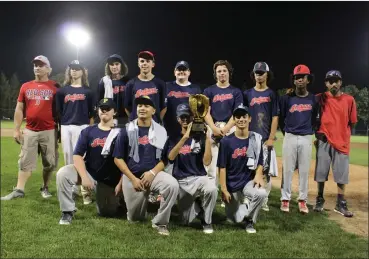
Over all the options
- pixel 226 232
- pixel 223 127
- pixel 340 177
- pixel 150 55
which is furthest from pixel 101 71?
pixel 340 177

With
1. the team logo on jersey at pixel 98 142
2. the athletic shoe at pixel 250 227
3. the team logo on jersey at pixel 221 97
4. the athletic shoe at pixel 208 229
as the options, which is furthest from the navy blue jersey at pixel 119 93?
the athletic shoe at pixel 250 227

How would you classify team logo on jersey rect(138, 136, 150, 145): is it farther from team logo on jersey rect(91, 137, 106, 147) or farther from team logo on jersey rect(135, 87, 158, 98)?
team logo on jersey rect(135, 87, 158, 98)

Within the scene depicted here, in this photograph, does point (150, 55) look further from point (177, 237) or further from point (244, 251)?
point (244, 251)

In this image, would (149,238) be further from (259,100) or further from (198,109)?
(259,100)

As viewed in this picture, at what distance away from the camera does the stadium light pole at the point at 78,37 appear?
11.1ft

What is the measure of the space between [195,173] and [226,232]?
2.65ft

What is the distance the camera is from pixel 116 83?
4.86 m

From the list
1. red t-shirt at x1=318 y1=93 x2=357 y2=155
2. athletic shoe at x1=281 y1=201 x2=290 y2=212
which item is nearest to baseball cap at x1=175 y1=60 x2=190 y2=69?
red t-shirt at x1=318 y1=93 x2=357 y2=155

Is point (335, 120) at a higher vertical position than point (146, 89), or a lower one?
lower

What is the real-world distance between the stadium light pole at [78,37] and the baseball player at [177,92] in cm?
150

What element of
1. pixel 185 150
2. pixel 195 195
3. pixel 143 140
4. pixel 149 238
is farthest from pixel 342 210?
pixel 143 140

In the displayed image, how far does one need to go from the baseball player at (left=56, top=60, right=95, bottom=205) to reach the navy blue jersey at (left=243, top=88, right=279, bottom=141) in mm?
2084

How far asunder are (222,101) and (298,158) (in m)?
1.28

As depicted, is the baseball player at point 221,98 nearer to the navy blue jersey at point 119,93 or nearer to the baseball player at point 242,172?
the baseball player at point 242,172
